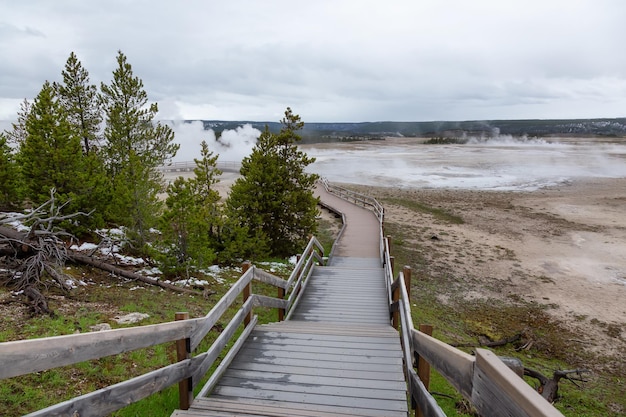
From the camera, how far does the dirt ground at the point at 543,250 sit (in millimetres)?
12891

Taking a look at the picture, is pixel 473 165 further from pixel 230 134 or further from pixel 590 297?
pixel 230 134

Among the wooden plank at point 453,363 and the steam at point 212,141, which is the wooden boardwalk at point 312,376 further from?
the steam at point 212,141

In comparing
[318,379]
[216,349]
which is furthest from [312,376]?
[216,349]

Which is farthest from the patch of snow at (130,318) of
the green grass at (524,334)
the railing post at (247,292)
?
the green grass at (524,334)

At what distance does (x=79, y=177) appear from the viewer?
11.3 meters

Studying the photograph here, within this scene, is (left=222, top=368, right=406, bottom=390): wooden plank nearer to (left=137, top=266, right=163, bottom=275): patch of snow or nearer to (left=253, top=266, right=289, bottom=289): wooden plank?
(left=253, top=266, right=289, bottom=289): wooden plank

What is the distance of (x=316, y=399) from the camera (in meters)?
3.81

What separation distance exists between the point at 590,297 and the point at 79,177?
17.2m

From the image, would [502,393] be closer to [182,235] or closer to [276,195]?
[182,235]

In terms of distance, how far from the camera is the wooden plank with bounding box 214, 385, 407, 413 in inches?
144

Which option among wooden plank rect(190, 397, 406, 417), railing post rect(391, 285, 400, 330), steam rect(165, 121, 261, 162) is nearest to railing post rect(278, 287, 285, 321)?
railing post rect(391, 285, 400, 330)

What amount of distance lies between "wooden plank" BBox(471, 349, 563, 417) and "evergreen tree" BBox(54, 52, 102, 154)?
21.7m

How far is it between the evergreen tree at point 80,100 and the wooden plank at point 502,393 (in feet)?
71.3

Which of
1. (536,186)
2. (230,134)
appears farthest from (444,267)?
(230,134)
